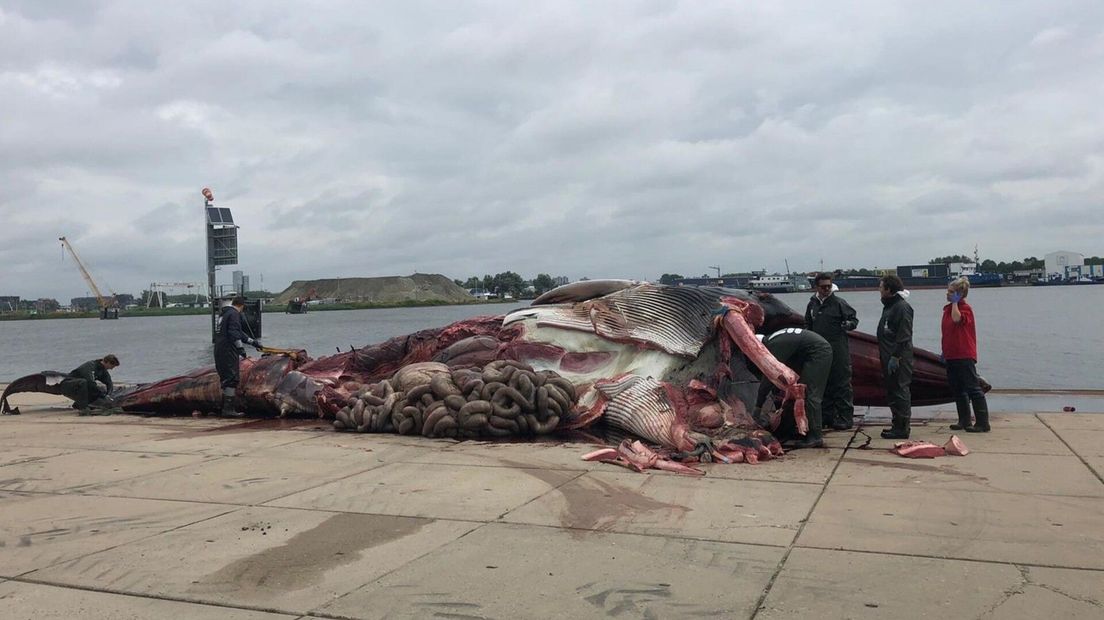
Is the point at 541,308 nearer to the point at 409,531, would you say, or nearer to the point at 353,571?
the point at 409,531

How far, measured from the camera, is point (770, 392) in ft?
29.1

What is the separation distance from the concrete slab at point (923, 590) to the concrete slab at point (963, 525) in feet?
0.71

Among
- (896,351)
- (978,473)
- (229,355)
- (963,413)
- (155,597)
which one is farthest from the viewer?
(229,355)

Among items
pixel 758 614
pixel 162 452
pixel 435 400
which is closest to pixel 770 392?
pixel 435 400

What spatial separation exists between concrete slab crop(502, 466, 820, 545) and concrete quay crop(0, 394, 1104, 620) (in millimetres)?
27

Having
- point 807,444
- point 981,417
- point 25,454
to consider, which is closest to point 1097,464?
point 981,417

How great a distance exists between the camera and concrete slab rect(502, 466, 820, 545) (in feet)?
17.4

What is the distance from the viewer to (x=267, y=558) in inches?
192

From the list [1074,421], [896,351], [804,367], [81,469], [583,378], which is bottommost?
[1074,421]

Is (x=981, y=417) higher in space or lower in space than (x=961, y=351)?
lower

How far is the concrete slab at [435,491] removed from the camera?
597 centimetres

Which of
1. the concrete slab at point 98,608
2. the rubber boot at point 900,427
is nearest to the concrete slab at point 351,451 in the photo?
the concrete slab at point 98,608

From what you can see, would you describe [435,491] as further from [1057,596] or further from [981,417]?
[981,417]

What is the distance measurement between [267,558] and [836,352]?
21.6 ft
